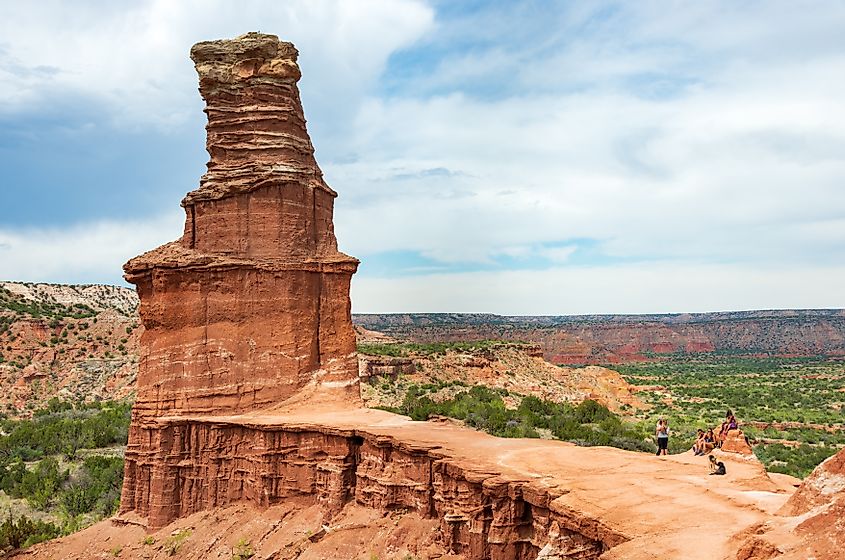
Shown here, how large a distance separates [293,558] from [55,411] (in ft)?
147

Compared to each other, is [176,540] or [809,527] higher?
[809,527]

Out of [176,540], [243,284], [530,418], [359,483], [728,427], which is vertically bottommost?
[176,540]

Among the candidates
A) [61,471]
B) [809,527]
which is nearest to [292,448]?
[809,527]

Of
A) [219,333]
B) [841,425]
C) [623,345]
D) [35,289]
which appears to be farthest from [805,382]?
[35,289]

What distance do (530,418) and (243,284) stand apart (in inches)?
780

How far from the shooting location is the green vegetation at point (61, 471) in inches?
1094

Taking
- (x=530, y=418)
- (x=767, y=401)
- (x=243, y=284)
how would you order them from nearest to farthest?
(x=243, y=284) → (x=530, y=418) → (x=767, y=401)

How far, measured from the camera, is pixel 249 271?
23500mm

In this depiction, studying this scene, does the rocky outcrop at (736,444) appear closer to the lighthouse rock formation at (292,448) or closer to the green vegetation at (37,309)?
the lighthouse rock formation at (292,448)

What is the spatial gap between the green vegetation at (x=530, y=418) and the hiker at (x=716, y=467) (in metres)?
15.1

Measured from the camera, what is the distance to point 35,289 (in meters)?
94.4

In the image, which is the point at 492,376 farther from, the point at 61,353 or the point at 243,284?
the point at 61,353

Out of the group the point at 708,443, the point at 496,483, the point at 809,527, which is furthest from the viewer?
the point at 708,443

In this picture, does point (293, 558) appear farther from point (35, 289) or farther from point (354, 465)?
point (35, 289)
